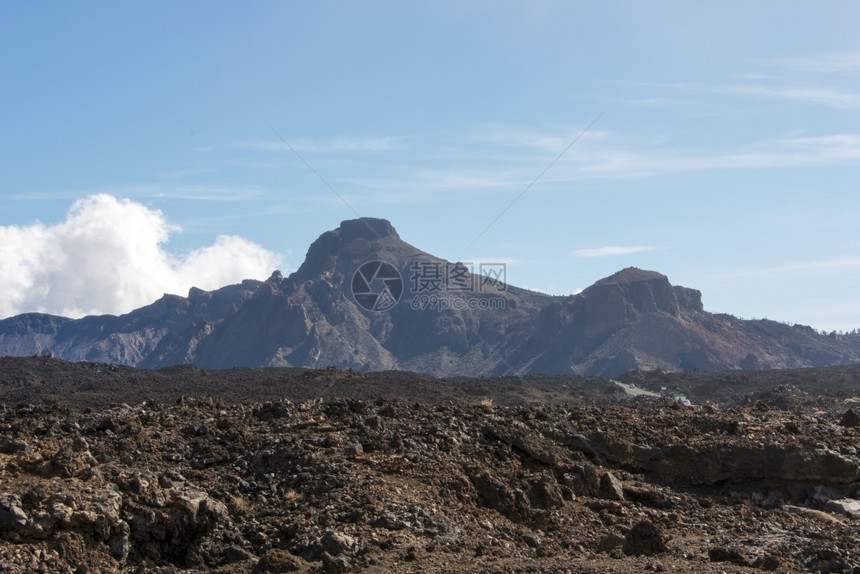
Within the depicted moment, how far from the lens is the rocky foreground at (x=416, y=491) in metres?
12.0

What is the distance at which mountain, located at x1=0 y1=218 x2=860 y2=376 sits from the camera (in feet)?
458

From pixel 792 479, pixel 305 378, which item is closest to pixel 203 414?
pixel 792 479

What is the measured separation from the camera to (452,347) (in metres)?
158

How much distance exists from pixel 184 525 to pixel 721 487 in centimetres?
1047

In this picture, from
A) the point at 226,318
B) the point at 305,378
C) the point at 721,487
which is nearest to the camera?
the point at 721,487

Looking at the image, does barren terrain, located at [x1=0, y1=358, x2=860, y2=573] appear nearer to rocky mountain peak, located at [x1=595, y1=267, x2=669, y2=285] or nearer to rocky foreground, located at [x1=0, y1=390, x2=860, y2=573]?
rocky foreground, located at [x1=0, y1=390, x2=860, y2=573]

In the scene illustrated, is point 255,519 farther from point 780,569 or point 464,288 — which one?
point 464,288

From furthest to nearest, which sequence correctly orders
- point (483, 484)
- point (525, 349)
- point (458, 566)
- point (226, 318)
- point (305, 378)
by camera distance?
1. point (226, 318)
2. point (525, 349)
3. point (305, 378)
4. point (483, 484)
5. point (458, 566)

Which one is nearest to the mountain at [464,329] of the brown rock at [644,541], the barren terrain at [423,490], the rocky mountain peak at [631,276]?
the rocky mountain peak at [631,276]

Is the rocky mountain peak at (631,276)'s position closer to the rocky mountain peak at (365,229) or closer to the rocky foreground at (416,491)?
the rocky mountain peak at (365,229)

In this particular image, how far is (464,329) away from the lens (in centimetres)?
16275

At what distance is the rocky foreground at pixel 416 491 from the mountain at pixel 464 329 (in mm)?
111436

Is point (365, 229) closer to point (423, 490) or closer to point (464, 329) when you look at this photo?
point (464, 329)

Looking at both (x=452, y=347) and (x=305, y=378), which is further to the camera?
(x=452, y=347)
